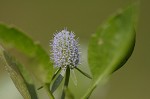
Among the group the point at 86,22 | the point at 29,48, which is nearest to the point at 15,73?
the point at 29,48

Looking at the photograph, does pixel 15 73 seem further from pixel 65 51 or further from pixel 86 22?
pixel 86 22

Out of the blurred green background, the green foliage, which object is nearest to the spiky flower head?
the green foliage

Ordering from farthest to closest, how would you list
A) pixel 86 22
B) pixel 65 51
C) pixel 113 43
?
pixel 86 22
pixel 65 51
pixel 113 43

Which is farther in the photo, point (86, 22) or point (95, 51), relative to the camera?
point (86, 22)

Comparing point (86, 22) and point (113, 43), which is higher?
point (113, 43)

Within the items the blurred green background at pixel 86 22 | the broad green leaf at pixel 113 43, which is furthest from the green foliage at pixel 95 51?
the blurred green background at pixel 86 22

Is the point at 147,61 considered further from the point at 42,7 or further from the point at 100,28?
the point at 100,28

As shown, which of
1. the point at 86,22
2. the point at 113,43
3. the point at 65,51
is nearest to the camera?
the point at 113,43
